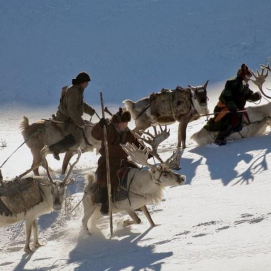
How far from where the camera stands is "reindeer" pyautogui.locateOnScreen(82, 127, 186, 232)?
8461mm

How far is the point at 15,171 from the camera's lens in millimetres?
12922

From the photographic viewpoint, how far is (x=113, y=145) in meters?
8.92

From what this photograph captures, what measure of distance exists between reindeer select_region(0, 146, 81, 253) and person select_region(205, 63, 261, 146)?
424 centimetres

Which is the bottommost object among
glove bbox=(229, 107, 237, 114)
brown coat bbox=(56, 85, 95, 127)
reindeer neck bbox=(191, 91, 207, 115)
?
glove bbox=(229, 107, 237, 114)

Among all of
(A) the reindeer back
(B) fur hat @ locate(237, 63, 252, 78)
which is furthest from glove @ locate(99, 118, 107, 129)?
(B) fur hat @ locate(237, 63, 252, 78)

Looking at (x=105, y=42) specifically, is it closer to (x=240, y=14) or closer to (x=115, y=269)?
(x=240, y=14)

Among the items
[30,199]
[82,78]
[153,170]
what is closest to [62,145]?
[82,78]

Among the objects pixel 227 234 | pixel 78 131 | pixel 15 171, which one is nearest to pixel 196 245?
pixel 227 234

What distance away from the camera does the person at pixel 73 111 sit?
10891 mm

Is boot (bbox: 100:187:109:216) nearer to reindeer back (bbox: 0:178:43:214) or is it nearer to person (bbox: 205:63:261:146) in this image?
reindeer back (bbox: 0:178:43:214)

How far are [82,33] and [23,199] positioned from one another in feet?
72.0

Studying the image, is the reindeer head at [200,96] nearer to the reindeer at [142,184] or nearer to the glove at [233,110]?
the glove at [233,110]

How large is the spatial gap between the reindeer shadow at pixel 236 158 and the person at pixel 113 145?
5.61 feet

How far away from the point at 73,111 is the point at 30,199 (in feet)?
8.92
